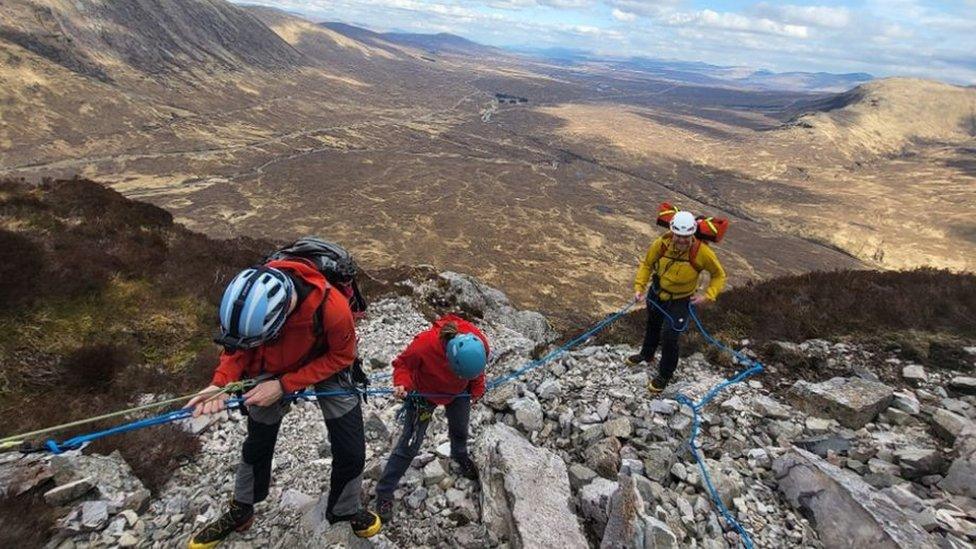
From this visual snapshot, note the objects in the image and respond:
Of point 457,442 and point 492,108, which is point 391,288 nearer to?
point 457,442

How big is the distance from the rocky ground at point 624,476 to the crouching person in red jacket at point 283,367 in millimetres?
332

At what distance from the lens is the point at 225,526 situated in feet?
15.3

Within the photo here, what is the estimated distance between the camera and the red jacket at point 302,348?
390 centimetres

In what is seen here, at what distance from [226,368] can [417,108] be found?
160 metres

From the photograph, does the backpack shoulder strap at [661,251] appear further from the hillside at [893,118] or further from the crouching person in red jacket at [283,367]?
the hillside at [893,118]

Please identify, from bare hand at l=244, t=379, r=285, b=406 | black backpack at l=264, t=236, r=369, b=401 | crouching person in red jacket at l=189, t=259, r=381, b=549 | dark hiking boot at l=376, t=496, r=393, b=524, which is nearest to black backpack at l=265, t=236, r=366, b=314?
black backpack at l=264, t=236, r=369, b=401

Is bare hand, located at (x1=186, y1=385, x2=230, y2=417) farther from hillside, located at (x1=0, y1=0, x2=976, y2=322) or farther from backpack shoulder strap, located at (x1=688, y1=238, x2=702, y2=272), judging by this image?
hillside, located at (x1=0, y1=0, x2=976, y2=322)

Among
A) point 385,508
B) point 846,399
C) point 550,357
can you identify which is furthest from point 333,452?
point 846,399

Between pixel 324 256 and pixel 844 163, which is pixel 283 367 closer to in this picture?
pixel 324 256

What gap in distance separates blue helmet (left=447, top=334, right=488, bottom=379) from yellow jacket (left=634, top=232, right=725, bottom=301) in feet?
10.4

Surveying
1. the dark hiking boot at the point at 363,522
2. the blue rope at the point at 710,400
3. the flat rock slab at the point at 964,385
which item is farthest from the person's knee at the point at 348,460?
the flat rock slab at the point at 964,385

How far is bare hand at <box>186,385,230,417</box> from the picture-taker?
148 inches

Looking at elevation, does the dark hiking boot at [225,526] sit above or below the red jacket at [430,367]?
below

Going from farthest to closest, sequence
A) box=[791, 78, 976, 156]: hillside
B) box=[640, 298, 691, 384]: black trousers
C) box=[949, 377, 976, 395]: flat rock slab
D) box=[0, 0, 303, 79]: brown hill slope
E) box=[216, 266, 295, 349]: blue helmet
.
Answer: box=[791, 78, 976, 156]: hillside < box=[0, 0, 303, 79]: brown hill slope < box=[640, 298, 691, 384]: black trousers < box=[949, 377, 976, 395]: flat rock slab < box=[216, 266, 295, 349]: blue helmet
